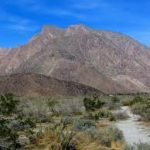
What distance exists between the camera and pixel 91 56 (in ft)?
571

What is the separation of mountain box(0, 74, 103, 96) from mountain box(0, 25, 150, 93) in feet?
95.1

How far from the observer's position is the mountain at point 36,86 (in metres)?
112

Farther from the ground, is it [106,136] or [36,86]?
[36,86]

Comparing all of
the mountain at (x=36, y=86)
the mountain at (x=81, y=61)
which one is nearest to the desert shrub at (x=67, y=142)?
the mountain at (x=36, y=86)

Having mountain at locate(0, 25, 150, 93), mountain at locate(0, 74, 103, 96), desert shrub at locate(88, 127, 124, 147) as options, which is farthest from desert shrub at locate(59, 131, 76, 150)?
mountain at locate(0, 25, 150, 93)

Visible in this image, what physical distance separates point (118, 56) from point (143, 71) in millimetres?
13858

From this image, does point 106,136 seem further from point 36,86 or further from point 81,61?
point 81,61

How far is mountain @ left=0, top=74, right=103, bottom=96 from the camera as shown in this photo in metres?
112

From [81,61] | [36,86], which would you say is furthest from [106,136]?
[81,61]

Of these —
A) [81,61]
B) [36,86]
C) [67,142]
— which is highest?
[81,61]

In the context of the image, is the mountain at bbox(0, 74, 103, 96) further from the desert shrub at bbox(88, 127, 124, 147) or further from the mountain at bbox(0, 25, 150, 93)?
the desert shrub at bbox(88, 127, 124, 147)

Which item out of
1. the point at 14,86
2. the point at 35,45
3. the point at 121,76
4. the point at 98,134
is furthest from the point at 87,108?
the point at 35,45

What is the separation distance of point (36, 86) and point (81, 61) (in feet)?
167

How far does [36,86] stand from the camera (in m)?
115
